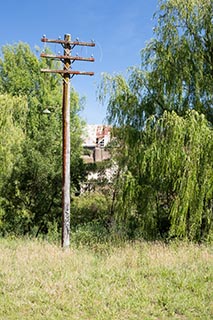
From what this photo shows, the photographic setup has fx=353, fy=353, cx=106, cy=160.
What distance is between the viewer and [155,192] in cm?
982

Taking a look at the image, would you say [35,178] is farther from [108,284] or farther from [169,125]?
[108,284]

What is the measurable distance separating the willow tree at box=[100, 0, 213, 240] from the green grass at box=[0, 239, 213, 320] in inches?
61.1

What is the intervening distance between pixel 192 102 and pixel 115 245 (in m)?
4.76

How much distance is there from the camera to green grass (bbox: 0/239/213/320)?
482cm

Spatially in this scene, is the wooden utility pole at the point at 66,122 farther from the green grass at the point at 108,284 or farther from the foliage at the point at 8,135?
the foliage at the point at 8,135

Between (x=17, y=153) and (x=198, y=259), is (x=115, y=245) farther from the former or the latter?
(x=17, y=153)

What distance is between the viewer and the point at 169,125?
923 centimetres

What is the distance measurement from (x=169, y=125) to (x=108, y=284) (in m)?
4.78

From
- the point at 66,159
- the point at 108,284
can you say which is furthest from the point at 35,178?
the point at 108,284

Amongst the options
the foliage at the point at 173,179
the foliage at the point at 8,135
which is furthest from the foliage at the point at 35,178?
the foliage at the point at 173,179

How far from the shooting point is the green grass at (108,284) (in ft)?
15.8

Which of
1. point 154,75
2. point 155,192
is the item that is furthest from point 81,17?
point 155,192

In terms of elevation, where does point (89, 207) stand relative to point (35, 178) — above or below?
below

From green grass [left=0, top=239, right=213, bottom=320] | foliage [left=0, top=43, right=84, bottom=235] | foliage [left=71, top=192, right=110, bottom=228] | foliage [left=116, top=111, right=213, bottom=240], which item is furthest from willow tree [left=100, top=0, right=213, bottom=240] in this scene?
foliage [left=71, top=192, right=110, bottom=228]
